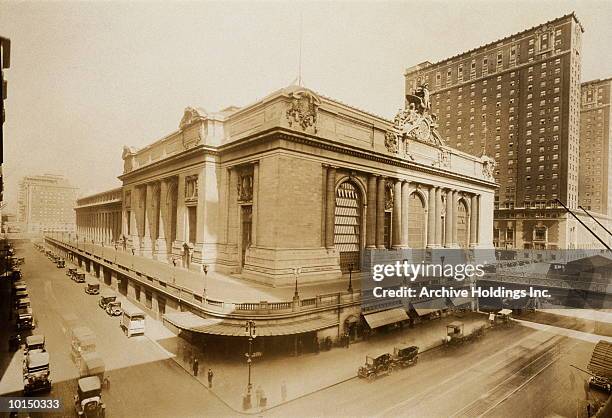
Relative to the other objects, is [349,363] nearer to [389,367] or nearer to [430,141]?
[389,367]

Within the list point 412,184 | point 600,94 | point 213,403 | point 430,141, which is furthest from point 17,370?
point 600,94

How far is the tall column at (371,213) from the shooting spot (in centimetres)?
3397

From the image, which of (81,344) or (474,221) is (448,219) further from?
(81,344)

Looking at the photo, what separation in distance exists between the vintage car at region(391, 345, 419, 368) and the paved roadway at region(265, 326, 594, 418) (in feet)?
1.34

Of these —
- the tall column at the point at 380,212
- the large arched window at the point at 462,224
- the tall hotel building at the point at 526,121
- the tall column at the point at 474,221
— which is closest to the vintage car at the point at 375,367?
the tall column at the point at 380,212

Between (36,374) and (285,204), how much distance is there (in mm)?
16785

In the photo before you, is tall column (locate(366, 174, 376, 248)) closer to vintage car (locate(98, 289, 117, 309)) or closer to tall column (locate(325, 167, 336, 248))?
tall column (locate(325, 167, 336, 248))

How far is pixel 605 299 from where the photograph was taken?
31.5 m

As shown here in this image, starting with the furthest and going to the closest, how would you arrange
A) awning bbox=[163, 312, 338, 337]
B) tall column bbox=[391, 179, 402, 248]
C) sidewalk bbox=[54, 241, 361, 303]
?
tall column bbox=[391, 179, 402, 248]
sidewalk bbox=[54, 241, 361, 303]
awning bbox=[163, 312, 338, 337]

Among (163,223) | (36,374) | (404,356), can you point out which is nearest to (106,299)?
(36,374)

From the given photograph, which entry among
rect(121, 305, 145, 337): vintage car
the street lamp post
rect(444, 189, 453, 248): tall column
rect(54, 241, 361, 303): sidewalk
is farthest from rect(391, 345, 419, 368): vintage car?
rect(444, 189, 453, 248): tall column

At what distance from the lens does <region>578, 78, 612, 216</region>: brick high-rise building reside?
2157 inches

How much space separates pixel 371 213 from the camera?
3403cm

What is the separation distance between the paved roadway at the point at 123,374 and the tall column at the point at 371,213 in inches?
817
